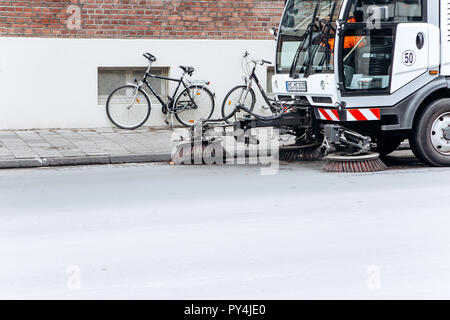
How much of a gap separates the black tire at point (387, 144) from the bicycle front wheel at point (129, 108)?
457cm

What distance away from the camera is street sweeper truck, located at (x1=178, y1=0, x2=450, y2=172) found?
983 centimetres

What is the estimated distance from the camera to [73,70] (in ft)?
45.9

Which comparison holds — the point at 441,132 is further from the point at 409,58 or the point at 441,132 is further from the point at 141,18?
the point at 141,18

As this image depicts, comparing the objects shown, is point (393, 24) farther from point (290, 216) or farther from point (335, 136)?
point (290, 216)

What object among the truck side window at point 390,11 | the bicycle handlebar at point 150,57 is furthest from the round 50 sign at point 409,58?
the bicycle handlebar at point 150,57

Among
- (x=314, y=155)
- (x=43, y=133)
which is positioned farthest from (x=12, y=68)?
(x=314, y=155)

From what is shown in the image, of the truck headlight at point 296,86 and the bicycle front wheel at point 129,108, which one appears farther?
the bicycle front wheel at point 129,108

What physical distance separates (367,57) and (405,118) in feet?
2.94

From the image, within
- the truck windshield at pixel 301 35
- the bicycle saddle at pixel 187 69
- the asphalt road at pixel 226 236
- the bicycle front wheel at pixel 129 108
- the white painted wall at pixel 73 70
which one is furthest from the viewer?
the bicycle saddle at pixel 187 69

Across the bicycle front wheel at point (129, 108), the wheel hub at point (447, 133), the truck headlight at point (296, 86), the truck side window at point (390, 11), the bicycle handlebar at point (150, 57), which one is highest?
the truck side window at point (390, 11)

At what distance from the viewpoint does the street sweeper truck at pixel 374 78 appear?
9828 mm

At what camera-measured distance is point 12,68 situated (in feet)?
44.7

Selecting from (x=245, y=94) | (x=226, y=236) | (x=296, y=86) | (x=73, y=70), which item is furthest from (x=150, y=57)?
(x=226, y=236)

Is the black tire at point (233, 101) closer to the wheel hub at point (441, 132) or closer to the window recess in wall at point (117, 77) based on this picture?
the window recess in wall at point (117, 77)
